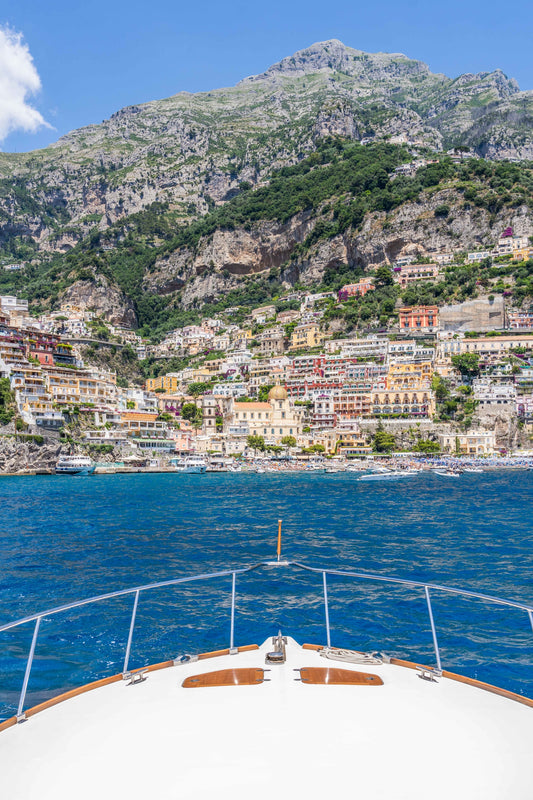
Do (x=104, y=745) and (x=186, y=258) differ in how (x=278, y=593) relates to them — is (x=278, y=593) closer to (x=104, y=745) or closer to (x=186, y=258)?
(x=104, y=745)

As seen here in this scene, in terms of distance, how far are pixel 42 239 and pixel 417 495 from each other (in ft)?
569

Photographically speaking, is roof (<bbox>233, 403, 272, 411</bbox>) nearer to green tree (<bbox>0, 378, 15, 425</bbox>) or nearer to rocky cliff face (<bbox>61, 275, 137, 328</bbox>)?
green tree (<bbox>0, 378, 15, 425</bbox>)

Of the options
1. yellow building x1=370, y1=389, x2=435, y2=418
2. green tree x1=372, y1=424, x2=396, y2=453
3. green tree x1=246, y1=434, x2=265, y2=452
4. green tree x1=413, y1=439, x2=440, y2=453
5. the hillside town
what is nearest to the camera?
the hillside town

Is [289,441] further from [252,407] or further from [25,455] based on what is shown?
[25,455]

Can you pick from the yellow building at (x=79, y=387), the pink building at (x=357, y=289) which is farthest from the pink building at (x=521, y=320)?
the yellow building at (x=79, y=387)

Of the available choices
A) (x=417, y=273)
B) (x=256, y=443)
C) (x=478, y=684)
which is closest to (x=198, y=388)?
(x=256, y=443)

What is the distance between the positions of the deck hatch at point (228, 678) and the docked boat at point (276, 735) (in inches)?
0.6

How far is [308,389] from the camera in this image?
300ft

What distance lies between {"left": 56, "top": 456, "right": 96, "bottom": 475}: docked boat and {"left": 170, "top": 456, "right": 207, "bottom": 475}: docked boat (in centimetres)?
1151

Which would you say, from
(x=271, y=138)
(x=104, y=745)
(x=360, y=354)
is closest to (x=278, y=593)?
(x=104, y=745)

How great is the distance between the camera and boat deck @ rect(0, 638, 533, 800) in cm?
350

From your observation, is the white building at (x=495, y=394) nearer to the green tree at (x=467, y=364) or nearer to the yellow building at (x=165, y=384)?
the green tree at (x=467, y=364)

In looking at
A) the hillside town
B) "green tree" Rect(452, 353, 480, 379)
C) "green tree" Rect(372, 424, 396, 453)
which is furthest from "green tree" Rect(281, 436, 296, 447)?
"green tree" Rect(452, 353, 480, 379)

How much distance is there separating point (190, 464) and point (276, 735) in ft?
227
